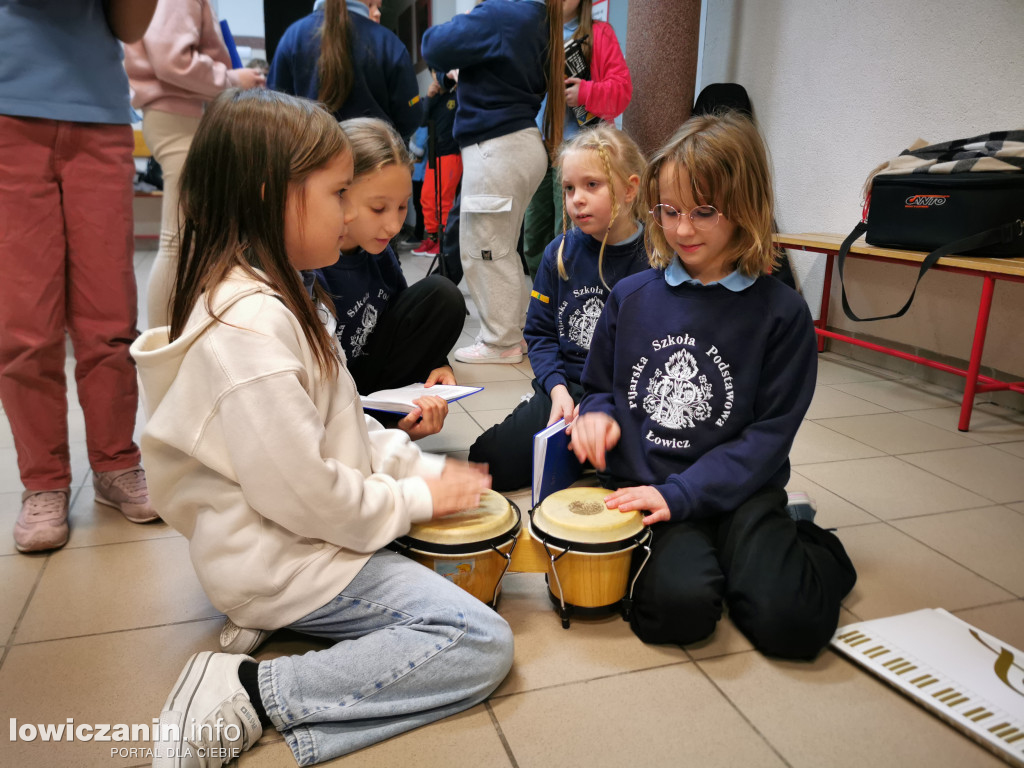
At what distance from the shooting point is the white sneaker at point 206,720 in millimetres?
1003

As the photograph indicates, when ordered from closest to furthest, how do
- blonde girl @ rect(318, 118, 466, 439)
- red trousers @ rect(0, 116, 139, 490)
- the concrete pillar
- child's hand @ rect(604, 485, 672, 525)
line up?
child's hand @ rect(604, 485, 672, 525) < red trousers @ rect(0, 116, 139, 490) < blonde girl @ rect(318, 118, 466, 439) < the concrete pillar

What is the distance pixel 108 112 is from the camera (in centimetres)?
164

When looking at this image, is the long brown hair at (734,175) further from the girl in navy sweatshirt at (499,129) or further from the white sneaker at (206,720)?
the girl in navy sweatshirt at (499,129)

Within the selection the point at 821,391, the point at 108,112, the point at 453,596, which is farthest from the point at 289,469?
the point at 821,391

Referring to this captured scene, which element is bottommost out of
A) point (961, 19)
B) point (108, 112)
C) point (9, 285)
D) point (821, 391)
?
point (821, 391)

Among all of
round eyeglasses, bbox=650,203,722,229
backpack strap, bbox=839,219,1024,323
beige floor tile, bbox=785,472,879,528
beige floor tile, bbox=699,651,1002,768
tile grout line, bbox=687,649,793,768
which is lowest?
tile grout line, bbox=687,649,793,768

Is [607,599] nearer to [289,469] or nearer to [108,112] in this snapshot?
[289,469]

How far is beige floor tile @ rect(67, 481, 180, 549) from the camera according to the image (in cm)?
169

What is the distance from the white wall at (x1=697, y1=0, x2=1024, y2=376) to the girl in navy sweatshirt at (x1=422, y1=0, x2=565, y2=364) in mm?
1247

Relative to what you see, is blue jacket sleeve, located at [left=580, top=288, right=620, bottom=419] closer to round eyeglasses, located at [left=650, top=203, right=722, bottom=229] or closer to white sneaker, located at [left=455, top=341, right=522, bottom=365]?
round eyeglasses, located at [left=650, top=203, right=722, bottom=229]

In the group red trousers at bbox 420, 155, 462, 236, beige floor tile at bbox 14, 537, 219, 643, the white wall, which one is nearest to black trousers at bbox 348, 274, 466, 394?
beige floor tile at bbox 14, 537, 219, 643

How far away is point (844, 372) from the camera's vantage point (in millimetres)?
3178

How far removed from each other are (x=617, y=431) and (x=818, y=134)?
8.52 feet

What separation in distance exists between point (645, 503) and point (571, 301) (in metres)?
0.79
